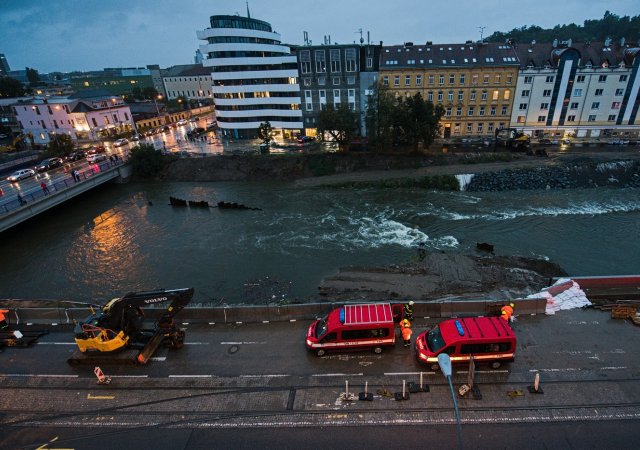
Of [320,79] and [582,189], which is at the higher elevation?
[320,79]

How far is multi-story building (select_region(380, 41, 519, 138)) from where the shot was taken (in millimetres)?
50719

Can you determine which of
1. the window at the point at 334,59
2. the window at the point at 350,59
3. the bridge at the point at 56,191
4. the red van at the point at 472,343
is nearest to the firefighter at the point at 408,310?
the red van at the point at 472,343

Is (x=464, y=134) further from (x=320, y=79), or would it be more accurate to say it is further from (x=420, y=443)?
(x=420, y=443)

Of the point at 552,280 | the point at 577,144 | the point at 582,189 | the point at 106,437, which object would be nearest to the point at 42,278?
the point at 106,437

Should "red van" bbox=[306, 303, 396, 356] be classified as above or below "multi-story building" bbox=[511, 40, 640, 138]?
below

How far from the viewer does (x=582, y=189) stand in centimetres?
3856

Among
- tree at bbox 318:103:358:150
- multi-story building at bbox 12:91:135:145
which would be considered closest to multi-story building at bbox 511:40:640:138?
tree at bbox 318:103:358:150

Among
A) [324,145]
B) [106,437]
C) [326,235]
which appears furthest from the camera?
[324,145]

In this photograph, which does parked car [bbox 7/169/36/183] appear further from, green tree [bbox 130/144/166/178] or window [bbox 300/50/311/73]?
window [bbox 300/50/311/73]

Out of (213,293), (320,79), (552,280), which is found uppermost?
(320,79)

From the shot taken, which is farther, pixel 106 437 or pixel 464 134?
pixel 464 134

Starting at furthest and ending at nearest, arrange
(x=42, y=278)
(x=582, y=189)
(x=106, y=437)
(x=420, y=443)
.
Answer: (x=582, y=189) → (x=42, y=278) → (x=106, y=437) → (x=420, y=443)

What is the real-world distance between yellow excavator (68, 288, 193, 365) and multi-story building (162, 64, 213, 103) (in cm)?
11797

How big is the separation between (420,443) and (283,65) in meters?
59.7
